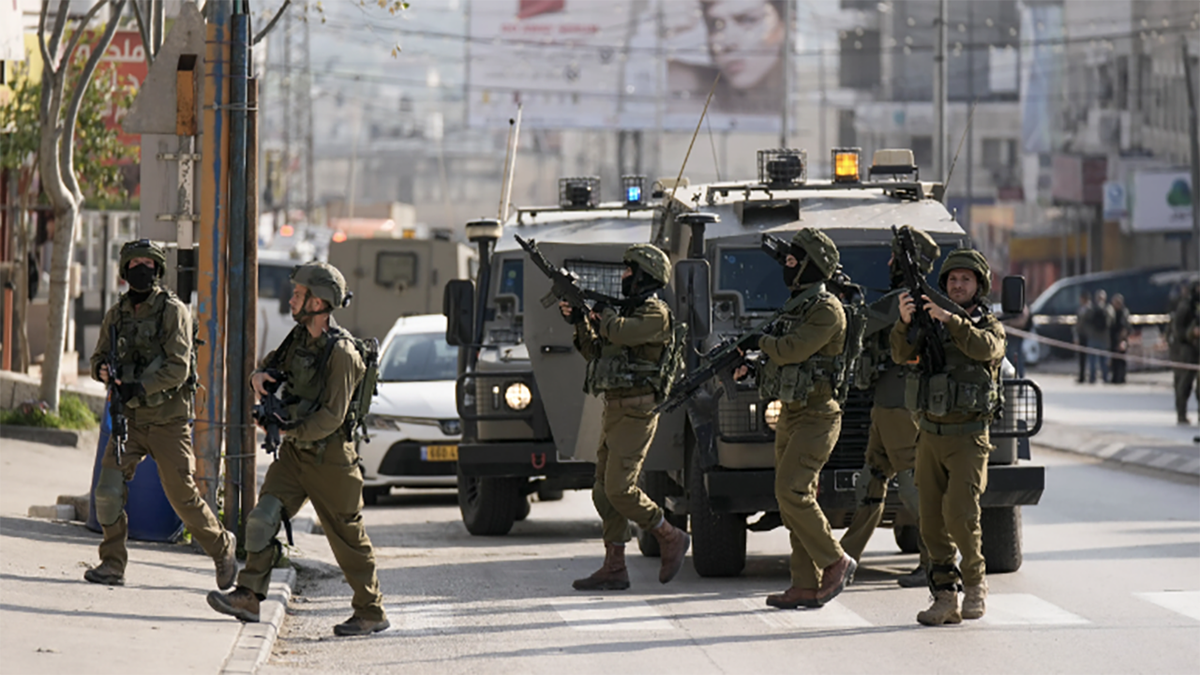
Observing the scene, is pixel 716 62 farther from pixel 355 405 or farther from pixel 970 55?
pixel 355 405

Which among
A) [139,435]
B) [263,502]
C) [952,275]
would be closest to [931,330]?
[952,275]

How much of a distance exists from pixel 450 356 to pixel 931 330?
8.19 m

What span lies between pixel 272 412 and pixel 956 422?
3.16m

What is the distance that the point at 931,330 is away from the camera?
28.2ft

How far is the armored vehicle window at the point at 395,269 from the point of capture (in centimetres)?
2781

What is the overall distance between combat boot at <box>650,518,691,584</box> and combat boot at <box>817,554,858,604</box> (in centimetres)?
107

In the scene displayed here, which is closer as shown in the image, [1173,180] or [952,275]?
[952,275]

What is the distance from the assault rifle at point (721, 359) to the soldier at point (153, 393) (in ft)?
7.99

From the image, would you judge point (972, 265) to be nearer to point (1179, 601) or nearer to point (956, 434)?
point (956, 434)

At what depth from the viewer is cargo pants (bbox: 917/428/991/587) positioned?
8.66 m

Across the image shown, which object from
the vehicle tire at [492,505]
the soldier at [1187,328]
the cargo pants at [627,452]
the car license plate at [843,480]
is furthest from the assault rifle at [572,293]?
the soldier at [1187,328]

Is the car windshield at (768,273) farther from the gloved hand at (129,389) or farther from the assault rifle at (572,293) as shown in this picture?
the gloved hand at (129,389)

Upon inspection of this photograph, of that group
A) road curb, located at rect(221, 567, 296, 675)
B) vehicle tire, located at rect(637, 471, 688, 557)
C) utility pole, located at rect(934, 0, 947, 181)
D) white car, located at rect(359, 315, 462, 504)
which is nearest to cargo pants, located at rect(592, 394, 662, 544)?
vehicle tire, located at rect(637, 471, 688, 557)

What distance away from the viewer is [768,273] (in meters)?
11.1
